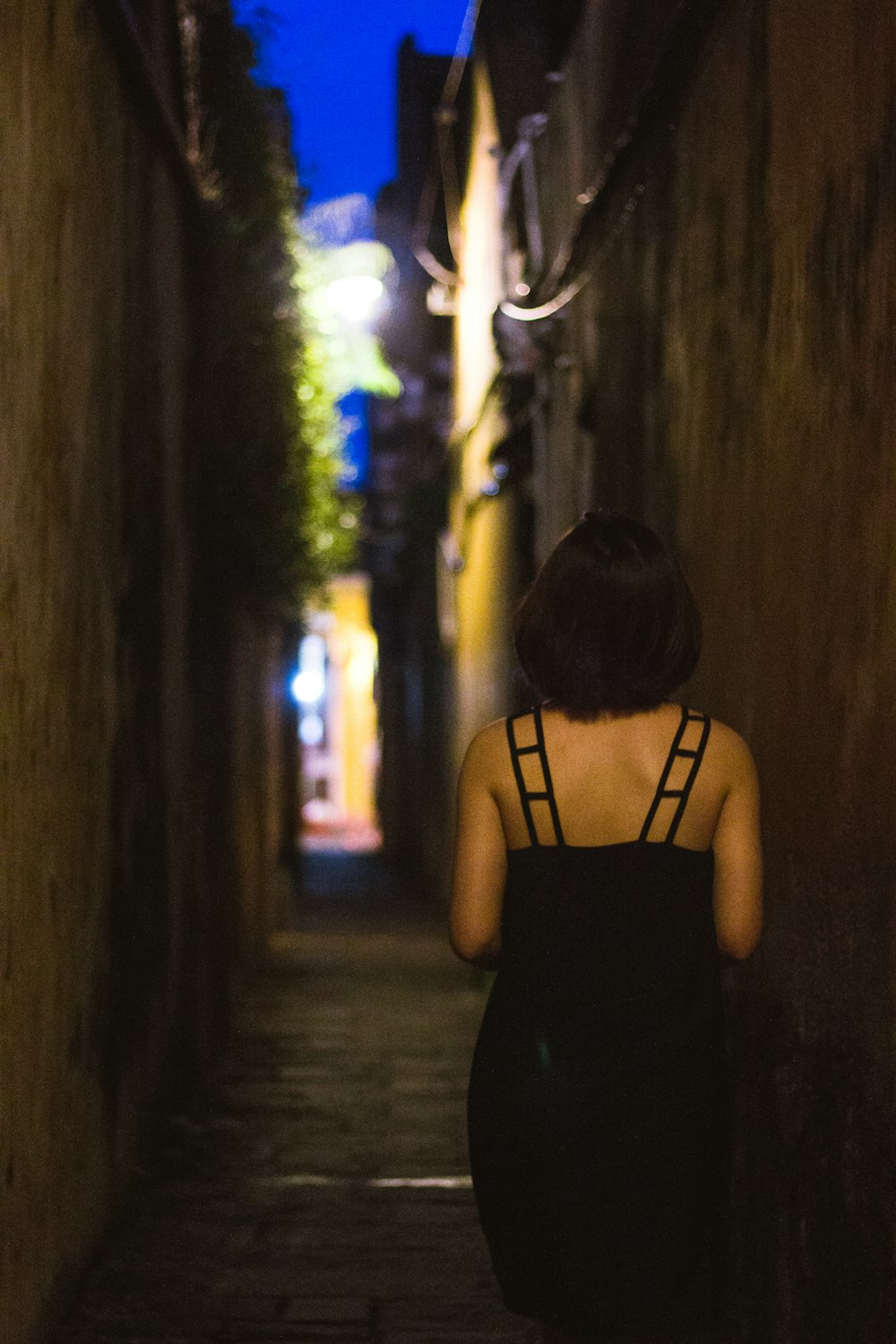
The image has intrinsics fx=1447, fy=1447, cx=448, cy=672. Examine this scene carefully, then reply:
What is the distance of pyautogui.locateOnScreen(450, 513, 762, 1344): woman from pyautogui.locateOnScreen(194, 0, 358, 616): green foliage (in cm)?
524

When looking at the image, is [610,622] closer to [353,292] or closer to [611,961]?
[611,961]

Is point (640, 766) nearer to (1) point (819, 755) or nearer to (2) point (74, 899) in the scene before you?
(1) point (819, 755)

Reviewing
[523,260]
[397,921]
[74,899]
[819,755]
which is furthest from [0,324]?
[397,921]

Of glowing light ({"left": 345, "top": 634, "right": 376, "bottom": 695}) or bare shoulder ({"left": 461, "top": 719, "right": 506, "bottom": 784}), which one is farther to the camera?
glowing light ({"left": 345, "top": 634, "right": 376, "bottom": 695})

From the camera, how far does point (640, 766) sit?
263 cm

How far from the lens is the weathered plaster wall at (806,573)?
2850 mm

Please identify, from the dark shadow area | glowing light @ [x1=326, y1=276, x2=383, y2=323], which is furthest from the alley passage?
the dark shadow area

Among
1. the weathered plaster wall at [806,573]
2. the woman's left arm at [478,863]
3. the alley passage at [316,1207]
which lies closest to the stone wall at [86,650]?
the alley passage at [316,1207]

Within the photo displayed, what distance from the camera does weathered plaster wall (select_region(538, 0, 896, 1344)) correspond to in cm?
285

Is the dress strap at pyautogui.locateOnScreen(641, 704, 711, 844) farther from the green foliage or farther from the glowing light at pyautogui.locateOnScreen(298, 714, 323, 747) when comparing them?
the glowing light at pyautogui.locateOnScreen(298, 714, 323, 747)

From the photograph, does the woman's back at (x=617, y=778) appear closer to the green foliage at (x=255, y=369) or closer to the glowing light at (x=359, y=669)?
the green foliage at (x=255, y=369)

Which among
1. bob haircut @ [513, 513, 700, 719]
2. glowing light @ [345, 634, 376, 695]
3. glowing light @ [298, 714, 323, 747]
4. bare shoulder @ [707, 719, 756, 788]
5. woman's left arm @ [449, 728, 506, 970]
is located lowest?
glowing light @ [298, 714, 323, 747]

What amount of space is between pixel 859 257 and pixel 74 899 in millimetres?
2821

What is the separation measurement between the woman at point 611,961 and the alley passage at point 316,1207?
1679 mm
